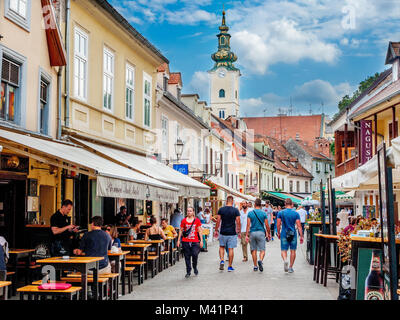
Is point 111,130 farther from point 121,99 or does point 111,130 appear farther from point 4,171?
point 4,171

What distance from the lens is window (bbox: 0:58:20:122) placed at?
38.8 ft

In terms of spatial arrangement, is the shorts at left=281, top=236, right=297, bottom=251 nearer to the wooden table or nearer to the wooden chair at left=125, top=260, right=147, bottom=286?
the wooden chair at left=125, top=260, right=147, bottom=286

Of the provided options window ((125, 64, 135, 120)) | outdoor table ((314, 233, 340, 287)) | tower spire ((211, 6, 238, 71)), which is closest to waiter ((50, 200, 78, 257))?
outdoor table ((314, 233, 340, 287))

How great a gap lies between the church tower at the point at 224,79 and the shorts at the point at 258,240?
7512cm

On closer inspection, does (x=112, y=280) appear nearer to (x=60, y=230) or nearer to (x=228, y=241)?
(x=60, y=230)

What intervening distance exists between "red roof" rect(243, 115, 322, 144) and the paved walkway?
8236 centimetres

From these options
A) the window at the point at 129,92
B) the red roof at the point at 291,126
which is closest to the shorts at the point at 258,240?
the window at the point at 129,92

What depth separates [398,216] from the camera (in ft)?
72.6

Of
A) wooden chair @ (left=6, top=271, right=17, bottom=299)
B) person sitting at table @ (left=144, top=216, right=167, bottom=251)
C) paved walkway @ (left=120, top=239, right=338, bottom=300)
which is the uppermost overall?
person sitting at table @ (left=144, top=216, right=167, bottom=251)

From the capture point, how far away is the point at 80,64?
16.2 metres

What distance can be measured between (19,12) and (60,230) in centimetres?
493

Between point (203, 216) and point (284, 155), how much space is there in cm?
5496

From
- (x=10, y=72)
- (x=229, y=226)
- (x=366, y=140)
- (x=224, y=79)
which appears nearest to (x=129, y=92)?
(x=229, y=226)

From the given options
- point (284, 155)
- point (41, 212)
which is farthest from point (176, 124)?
point (284, 155)
